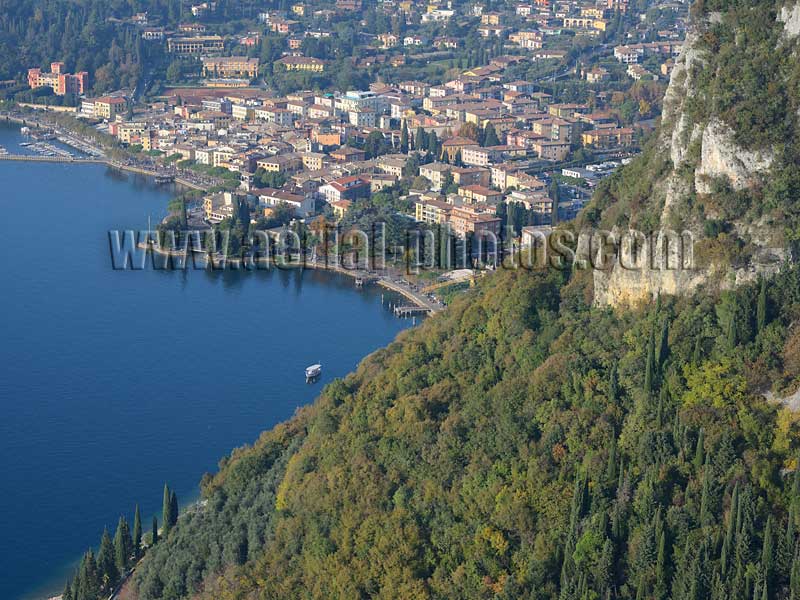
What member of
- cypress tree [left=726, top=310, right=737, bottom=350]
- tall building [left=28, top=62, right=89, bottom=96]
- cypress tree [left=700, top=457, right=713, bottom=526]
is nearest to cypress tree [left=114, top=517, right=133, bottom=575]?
cypress tree [left=700, top=457, right=713, bottom=526]

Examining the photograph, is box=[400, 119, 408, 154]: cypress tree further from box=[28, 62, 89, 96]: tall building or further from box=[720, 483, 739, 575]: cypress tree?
box=[720, 483, 739, 575]: cypress tree

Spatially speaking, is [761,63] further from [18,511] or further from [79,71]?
[79,71]

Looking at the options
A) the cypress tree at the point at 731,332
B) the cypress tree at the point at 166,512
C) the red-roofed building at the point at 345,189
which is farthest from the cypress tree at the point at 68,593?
the red-roofed building at the point at 345,189

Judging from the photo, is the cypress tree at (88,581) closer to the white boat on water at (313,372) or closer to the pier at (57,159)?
the white boat on water at (313,372)

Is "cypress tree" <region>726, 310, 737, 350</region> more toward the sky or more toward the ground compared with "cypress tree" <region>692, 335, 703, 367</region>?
more toward the sky

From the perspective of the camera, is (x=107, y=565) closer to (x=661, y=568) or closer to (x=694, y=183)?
(x=661, y=568)

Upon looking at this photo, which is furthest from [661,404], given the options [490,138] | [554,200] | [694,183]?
[490,138]
